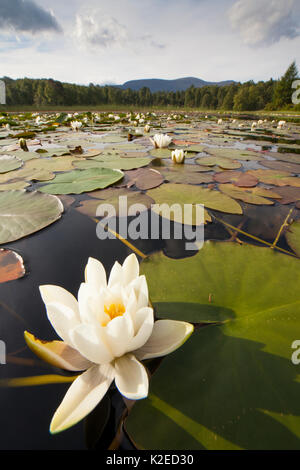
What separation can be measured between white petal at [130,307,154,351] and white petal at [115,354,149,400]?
0.04 metres

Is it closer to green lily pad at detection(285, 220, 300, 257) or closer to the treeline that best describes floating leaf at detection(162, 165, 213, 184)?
green lily pad at detection(285, 220, 300, 257)

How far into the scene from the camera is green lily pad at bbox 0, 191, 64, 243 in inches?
54.6

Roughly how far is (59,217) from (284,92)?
143 ft

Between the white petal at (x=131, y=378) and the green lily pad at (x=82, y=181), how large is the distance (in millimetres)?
1638

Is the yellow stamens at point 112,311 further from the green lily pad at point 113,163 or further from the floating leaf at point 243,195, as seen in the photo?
the green lily pad at point 113,163

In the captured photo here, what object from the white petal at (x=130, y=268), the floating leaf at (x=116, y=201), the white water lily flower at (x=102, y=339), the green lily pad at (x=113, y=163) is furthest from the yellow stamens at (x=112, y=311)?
the green lily pad at (x=113, y=163)

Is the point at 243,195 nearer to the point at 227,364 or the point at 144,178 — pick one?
the point at 144,178

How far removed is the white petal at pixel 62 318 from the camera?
2.02 feet

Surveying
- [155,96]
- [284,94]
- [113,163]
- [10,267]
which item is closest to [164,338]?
[10,267]

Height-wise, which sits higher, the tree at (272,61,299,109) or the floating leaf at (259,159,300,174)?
the tree at (272,61,299,109)

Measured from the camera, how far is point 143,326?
601 mm

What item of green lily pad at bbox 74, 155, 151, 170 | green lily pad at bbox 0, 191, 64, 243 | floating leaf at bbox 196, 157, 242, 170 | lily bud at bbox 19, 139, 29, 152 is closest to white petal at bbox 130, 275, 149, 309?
green lily pad at bbox 0, 191, 64, 243

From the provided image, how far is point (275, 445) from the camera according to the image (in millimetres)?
542

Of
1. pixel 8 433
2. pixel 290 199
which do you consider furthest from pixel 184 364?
pixel 290 199
